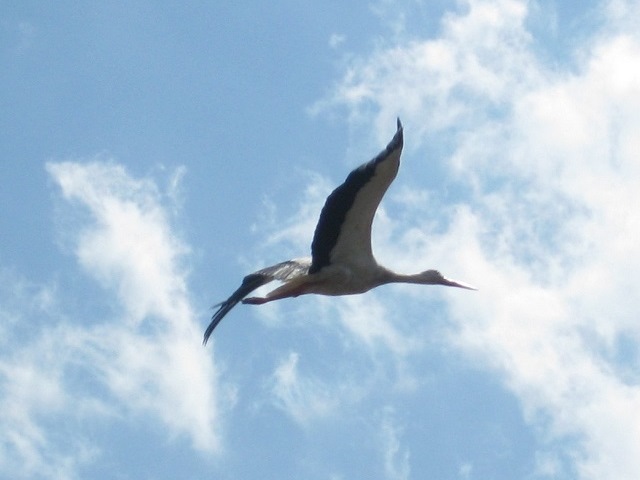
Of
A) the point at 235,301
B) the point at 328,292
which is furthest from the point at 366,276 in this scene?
the point at 235,301

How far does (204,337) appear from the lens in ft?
59.2

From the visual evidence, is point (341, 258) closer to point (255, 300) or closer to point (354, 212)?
point (354, 212)

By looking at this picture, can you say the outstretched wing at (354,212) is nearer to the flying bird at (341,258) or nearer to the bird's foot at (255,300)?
the flying bird at (341,258)

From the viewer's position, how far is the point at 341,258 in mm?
18688

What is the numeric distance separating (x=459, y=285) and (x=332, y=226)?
2.48 meters

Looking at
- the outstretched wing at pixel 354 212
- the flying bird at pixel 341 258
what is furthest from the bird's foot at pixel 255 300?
the outstretched wing at pixel 354 212

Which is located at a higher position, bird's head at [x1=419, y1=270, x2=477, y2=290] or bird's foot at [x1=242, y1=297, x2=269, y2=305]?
bird's head at [x1=419, y1=270, x2=477, y2=290]

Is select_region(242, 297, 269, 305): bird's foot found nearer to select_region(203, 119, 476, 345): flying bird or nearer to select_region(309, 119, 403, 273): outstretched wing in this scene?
select_region(203, 119, 476, 345): flying bird

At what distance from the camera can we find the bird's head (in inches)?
780

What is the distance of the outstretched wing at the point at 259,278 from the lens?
18.0 m

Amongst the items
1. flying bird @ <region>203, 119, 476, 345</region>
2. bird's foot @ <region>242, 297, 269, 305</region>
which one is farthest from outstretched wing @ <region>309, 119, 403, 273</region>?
bird's foot @ <region>242, 297, 269, 305</region>

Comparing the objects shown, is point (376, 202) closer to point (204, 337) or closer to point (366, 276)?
point (366, 276)

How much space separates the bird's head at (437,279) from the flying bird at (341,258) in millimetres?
537

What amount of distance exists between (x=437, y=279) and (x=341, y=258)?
171 cm
